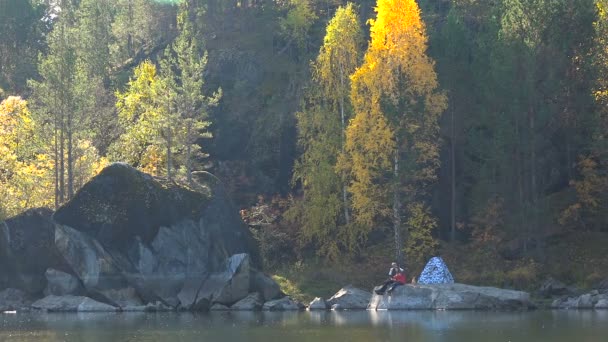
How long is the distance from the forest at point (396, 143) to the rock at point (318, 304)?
4.64 metres

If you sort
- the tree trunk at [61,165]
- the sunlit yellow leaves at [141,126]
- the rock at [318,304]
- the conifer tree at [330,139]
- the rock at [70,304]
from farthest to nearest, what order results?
the sunlit yellow leaves at [141,126], the tree trunk at [61,165], the conifer tree at [330,139], the rock at [70,304], the rock at [318,304]

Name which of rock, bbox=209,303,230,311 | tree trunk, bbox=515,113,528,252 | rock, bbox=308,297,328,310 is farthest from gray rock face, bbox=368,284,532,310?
rock, bbox=209,303,230,311

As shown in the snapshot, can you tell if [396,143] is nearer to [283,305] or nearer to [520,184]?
[520,184]

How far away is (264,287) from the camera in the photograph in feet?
164

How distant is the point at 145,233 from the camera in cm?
5103

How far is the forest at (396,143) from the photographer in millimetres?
51938

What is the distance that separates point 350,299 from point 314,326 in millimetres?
10301

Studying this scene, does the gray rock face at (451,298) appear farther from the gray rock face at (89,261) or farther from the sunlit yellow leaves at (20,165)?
the sunlit yellow leaves at (20,165)

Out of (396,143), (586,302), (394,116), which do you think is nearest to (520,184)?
(396,143)

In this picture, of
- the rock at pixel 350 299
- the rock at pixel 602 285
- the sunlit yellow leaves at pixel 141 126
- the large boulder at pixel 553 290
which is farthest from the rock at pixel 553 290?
the sunlit yellow leaves at pixel 141 126

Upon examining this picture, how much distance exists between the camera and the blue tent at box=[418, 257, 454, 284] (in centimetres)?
4800

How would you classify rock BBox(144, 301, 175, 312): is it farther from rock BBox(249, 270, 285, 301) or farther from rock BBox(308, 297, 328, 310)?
rock BBox(308, 297, 328, 310)

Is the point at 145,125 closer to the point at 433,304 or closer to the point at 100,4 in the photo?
the point at 433,304

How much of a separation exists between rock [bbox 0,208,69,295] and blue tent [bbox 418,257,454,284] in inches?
747
